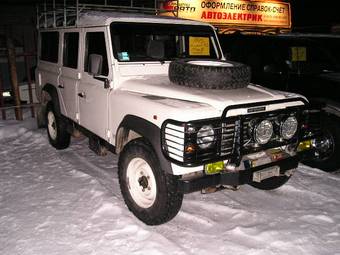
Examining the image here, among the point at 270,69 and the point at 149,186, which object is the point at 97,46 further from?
the point at 270,69

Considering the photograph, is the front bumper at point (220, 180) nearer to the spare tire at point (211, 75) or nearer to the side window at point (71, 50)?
the spare tire at point (211, 75)

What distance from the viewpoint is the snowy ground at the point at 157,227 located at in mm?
3533

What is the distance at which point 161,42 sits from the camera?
4738mm

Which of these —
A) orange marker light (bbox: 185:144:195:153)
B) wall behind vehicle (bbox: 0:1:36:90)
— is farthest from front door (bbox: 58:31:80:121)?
wall behind vehicle (bbox: 0:1:36:90)

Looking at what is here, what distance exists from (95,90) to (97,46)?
0.58 meters

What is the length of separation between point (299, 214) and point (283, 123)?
1160mm

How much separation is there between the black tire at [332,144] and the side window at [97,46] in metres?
3.36

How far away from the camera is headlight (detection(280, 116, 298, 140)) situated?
385 cm

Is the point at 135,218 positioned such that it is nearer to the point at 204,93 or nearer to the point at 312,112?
the point at 204,93

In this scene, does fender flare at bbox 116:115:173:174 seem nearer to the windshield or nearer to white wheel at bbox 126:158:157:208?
white wheel at bbox 126:158:157:208

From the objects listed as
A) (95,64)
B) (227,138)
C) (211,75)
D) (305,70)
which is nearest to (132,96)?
(95,64)

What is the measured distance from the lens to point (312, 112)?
4.20m

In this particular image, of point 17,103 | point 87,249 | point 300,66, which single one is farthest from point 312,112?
point 17,103

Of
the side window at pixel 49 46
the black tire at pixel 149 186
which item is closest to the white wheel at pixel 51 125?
the side window at pixel 49 46
